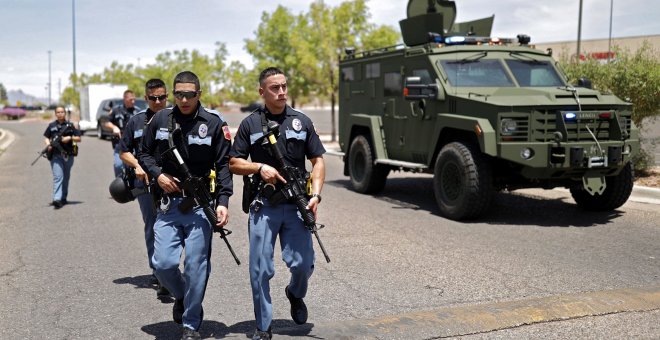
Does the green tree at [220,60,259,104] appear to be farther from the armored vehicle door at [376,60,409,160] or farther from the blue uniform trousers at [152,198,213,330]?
the blue uniform trousers at [152,198,213,330]

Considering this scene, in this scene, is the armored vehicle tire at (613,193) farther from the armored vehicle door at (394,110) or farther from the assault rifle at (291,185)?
the assault rifle at (291,185)

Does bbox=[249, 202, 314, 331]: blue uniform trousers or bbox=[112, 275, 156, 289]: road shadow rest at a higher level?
bbox=[249, 202, 314, 331]: blue uniform trousers

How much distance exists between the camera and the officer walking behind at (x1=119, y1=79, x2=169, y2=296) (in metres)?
5.56

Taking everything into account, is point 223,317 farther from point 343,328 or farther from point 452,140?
point 452,140

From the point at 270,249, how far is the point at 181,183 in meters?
0.70

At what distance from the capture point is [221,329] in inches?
191

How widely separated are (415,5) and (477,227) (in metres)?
5.28

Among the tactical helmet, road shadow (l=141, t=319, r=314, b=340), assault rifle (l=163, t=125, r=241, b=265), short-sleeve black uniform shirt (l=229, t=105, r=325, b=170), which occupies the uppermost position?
short-sleeve black uniform shirt (l=229, t=105, r=325, b=170)

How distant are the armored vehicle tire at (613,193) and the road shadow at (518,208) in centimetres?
11

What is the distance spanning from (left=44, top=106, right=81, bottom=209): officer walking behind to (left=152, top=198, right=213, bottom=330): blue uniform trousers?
695cm

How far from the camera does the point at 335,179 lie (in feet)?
47.2

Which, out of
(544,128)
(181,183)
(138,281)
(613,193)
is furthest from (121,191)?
(613,193)

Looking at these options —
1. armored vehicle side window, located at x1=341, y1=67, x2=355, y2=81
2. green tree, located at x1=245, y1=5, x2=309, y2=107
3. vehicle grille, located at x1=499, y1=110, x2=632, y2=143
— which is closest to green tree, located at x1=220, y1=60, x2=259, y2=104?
green tree, located at x1=245, y1=5, x2=309, y2=107

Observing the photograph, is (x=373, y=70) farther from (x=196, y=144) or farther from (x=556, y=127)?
(x=196, y=144)
